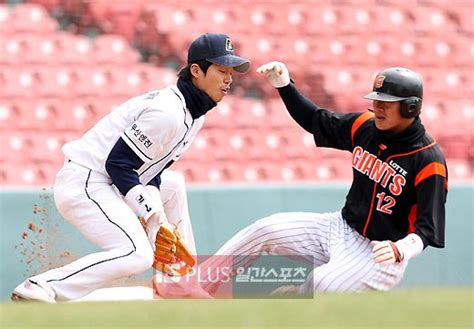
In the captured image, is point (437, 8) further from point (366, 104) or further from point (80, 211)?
point (80, 211)

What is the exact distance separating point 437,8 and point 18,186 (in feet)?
16.5

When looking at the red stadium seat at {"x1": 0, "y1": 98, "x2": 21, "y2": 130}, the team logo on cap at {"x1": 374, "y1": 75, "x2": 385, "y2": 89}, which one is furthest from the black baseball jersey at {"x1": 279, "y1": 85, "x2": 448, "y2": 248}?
the red stadium seat at {"x1": 0, "y1": 98, "x2": 21, "y2": 130}

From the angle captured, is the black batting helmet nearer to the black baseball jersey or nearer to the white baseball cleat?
the black baseball jersey

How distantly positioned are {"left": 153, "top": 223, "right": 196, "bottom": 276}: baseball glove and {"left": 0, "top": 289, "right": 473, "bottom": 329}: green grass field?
1.23 ft

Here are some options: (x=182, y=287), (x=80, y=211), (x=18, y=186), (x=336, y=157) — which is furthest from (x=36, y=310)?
(x=336, y=157)

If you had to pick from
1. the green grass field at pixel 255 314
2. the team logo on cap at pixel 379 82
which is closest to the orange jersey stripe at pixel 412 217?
the green grass field at pixel 255 314

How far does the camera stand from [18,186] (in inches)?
348

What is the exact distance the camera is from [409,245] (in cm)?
595

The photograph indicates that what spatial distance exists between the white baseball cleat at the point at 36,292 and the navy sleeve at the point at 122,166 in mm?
702

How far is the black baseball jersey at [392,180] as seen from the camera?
6.21m

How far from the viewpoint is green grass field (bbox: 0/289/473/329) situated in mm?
4992

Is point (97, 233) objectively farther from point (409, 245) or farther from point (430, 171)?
point (430, 171)

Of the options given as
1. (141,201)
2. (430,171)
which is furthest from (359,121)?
(141,201)

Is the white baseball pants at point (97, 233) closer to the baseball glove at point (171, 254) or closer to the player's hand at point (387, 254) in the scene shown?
the baseball glove at point (171, 254)
